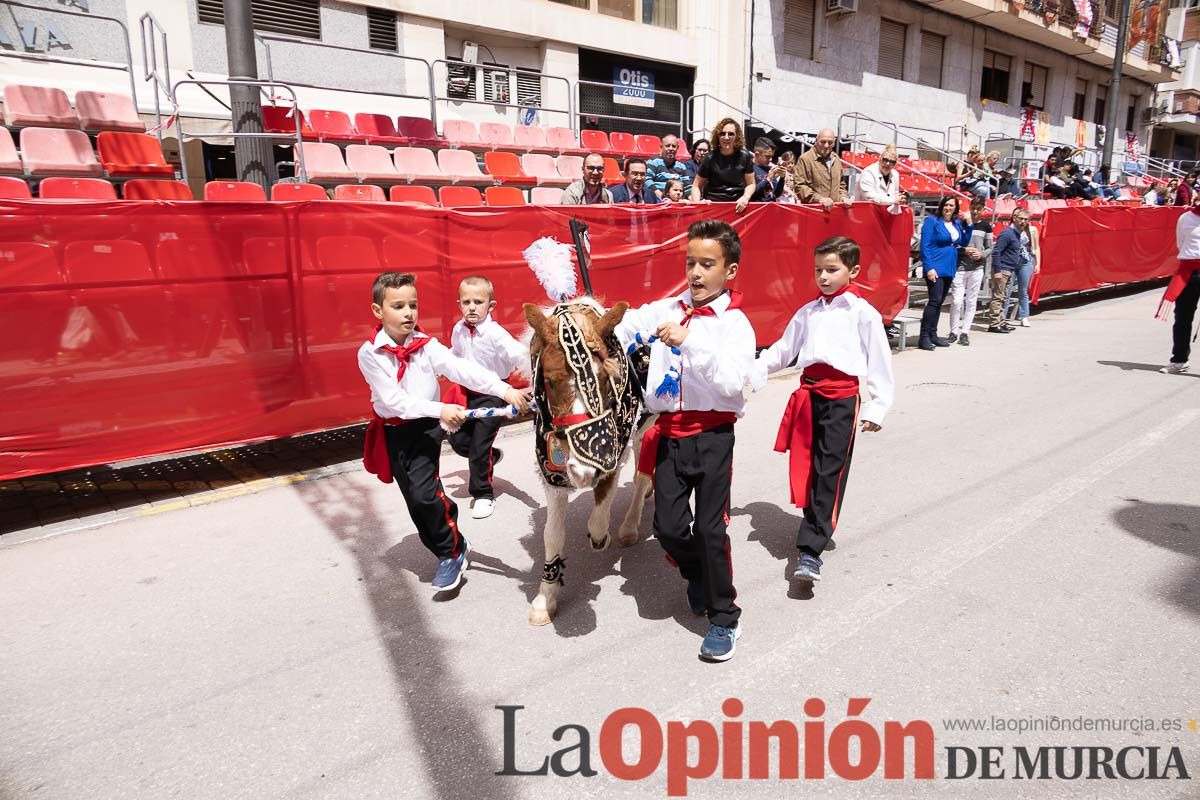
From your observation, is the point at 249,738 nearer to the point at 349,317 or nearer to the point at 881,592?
the point at 881,592

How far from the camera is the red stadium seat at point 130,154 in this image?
30.1 feet

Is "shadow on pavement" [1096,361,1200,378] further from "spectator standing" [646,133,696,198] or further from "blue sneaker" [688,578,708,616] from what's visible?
"blue sneaker" [688,578,708,616]

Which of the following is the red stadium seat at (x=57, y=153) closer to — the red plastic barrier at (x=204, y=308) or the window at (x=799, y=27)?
the red plastic barrier at (x=204, y=308)

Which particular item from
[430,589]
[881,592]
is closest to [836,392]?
[881,592]

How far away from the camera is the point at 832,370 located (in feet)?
13.3

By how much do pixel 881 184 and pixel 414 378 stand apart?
845 cm

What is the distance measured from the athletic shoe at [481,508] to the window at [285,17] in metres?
11.9

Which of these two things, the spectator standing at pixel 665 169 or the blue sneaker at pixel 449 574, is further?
the spectator standing at pixel 665 169

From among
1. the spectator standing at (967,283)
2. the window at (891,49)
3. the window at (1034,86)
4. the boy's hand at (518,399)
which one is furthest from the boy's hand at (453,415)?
the window at (1034,86)

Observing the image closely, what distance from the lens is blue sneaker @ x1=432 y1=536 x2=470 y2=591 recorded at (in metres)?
3.88

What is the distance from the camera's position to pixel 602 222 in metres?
7.36

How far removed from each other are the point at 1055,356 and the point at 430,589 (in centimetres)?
908

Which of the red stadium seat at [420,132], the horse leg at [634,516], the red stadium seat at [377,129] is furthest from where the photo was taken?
the red stadium seat at [420,132]

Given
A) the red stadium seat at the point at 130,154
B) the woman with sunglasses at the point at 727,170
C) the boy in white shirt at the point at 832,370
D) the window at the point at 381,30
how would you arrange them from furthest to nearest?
the window at the point at 381,30
the red stadium seat at the point at 130,154
the woman with sunglasses at the point at 727,170
the boy in white shirt at the point at 832,370
